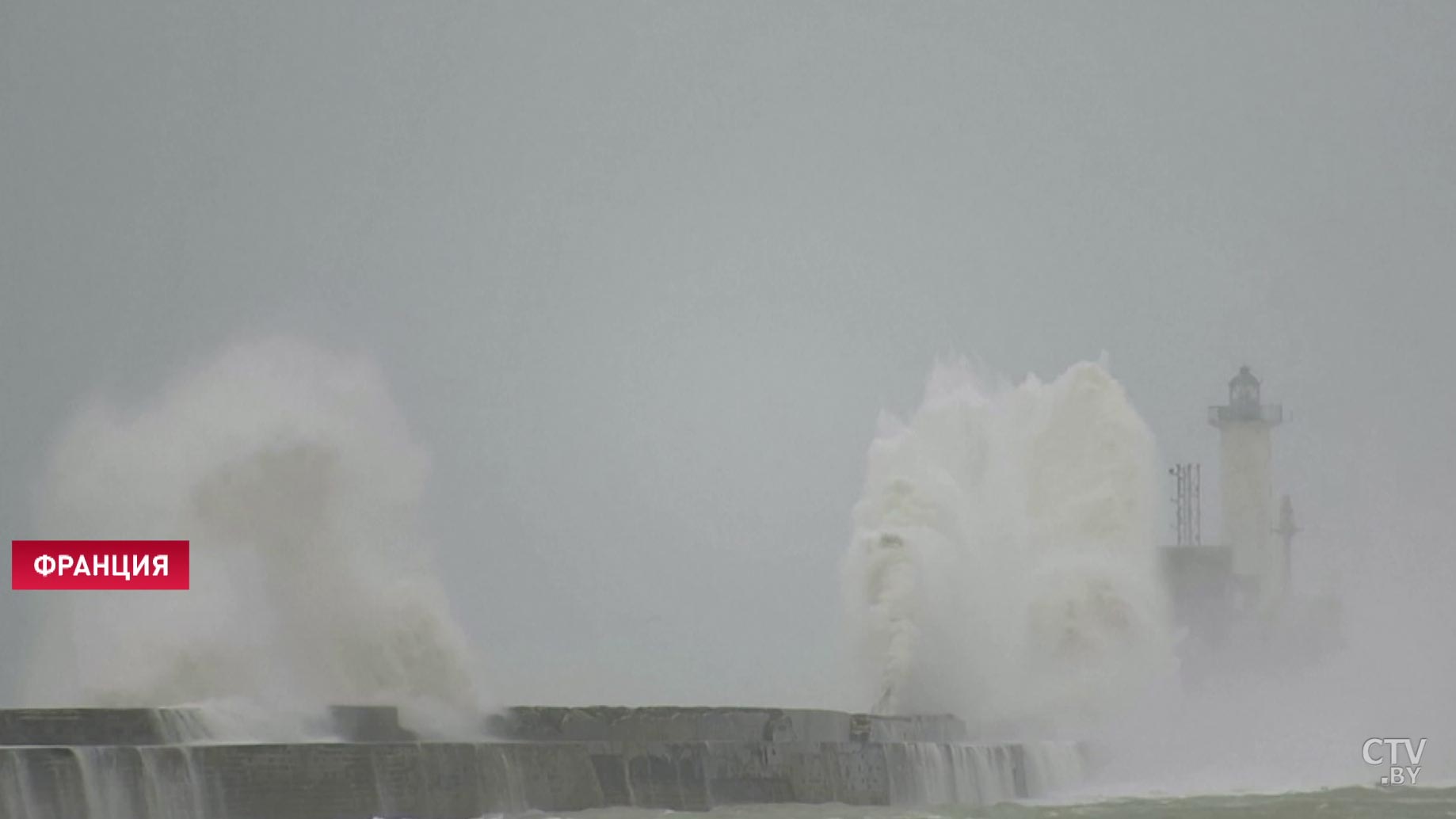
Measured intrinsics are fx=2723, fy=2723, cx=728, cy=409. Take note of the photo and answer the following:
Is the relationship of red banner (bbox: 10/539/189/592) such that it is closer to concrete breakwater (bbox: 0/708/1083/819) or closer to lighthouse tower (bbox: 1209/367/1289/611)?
concrete breakwater (bbox: 0/708/1083/819)

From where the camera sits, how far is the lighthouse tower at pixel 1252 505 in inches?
2532

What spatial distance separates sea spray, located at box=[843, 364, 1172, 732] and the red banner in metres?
11.5

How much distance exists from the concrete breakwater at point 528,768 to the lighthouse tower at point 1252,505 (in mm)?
29133

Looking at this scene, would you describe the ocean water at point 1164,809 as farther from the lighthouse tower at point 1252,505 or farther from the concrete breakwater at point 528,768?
the lighthouse tower at point 1252,505

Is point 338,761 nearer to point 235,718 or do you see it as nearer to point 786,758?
point 235,718

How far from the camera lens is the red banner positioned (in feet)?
101

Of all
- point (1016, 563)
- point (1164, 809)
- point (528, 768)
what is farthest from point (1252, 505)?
point (528, 768)

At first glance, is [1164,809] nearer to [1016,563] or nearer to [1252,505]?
[1016,563]

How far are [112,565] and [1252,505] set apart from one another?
38203mm

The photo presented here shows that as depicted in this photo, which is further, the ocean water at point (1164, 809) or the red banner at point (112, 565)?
the red banner at point (112, 565)

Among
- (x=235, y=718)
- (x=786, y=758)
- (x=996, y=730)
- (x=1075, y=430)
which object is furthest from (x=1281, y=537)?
(x=235, y=718)

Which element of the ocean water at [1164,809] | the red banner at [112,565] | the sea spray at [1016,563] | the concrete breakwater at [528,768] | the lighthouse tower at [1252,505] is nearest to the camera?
the concrete breakwater at [528,768]

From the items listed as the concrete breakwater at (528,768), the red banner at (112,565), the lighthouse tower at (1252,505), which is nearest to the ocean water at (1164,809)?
the concrete breakwater at (528,768)

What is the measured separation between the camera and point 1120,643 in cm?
4609
